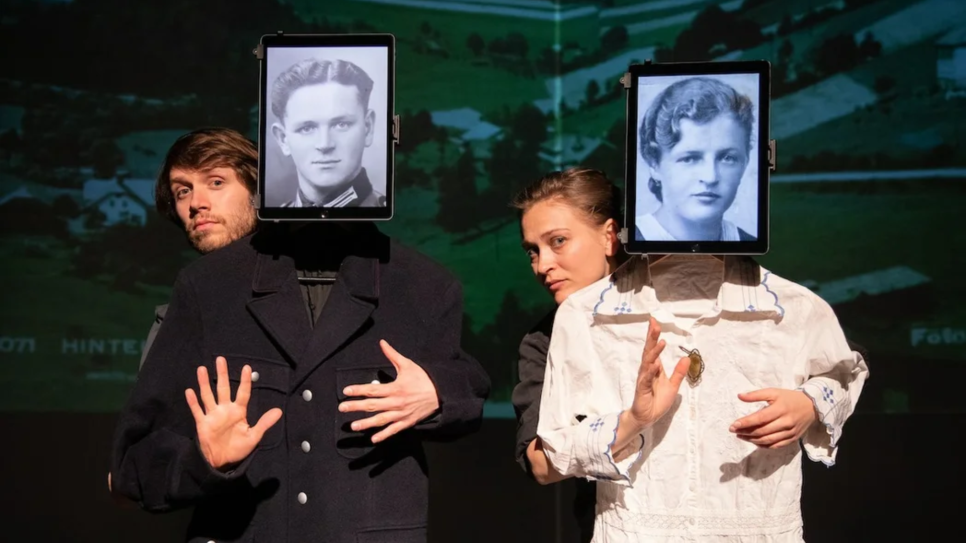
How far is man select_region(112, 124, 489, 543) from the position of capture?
1.63m

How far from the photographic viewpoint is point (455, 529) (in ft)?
11.7

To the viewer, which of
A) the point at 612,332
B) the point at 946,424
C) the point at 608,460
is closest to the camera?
the point at 608,460

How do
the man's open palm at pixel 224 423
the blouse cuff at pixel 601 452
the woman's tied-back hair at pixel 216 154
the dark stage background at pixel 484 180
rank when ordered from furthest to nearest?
the dark stage background at pixel 484 180
the woman's tied-back hair at pixel 216 154
the blouse cuff at pixel 601 452
the man's open palm at pixel 224 423

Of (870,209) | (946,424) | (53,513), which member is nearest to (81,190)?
(53,513)

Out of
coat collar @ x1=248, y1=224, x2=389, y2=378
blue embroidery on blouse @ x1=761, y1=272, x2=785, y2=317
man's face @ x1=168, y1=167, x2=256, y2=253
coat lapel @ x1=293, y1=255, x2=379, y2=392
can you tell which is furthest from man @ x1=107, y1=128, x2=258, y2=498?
blue embroidery on blouse @ x1=761, y1=272, x2=785, y2=317

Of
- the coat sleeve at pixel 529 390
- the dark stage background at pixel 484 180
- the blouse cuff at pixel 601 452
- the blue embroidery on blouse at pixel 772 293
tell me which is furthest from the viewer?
the dark stage background at pixel 484 180

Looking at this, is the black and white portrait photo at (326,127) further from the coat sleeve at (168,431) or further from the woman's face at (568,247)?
the woman's face at (568,247)

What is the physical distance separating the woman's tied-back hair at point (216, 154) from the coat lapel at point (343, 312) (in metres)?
0.63

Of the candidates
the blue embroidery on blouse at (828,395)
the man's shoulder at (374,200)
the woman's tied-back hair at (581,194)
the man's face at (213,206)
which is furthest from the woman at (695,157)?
the man's face at (213,206)

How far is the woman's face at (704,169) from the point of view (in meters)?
1.71

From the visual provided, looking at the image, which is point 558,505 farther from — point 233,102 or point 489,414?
point 233,102

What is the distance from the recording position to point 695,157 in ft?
5.63

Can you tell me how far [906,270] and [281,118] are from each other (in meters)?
→ 2.40

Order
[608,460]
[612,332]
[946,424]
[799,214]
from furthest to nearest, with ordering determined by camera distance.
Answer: [799,214]
[946,424]
[612,332]
[608,460]
